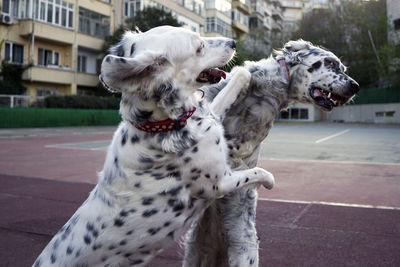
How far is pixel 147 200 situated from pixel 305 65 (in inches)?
63.7

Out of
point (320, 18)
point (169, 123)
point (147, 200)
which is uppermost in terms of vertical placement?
point (320, 18)

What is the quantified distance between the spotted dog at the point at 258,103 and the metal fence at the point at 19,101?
2502 centimetres

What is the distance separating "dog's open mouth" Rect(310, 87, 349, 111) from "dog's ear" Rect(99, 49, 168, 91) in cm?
129

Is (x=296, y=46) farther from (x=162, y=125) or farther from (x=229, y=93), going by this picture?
(x=162, y=125)

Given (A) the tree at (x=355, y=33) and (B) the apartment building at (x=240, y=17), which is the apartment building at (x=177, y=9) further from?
(A) the tree at (x=355, y=33)

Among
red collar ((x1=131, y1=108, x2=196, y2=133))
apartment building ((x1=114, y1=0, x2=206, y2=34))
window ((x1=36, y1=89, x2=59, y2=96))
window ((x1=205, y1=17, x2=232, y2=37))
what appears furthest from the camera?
window ((x1=205, y1=17, x2=232, y2=37))

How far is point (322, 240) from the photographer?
14.7 feet

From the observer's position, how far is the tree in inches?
1918

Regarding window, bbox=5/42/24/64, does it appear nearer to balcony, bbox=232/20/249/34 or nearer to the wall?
the wall

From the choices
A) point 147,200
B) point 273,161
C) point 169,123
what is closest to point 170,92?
point 169,123

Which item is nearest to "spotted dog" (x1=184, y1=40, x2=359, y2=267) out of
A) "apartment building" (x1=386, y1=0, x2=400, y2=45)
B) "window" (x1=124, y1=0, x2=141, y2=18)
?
"window" (x1=124, y1=0, x2=141, y2=18)

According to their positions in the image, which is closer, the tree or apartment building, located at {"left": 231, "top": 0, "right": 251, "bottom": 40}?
the tree

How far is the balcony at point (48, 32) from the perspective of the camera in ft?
104

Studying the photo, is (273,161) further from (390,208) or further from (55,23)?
(55,23)
